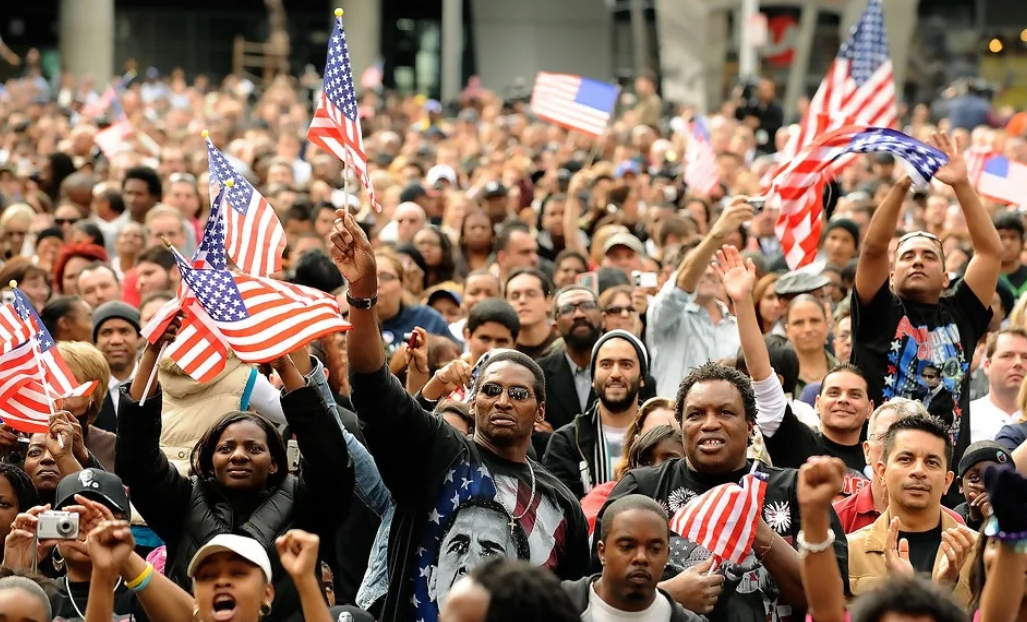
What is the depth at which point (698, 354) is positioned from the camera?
970 cm

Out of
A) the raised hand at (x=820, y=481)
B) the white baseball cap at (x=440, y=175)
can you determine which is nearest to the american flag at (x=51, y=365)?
the raised hand at (x=820, y=481)

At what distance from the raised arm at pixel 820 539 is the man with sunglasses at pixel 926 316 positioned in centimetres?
270

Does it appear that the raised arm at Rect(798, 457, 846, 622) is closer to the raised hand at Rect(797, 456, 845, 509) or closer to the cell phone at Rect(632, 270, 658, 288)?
the raised hand at Rect(797, 456, 845, 509)

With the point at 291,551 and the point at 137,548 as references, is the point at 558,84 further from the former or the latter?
the point at 291,551

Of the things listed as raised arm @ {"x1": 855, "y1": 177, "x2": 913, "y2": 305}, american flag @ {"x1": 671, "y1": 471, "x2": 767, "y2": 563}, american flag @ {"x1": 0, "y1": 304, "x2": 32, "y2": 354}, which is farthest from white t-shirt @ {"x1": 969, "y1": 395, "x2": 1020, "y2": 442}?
american flag @ {"x1": 0, "y1": 304, "x2": 32, "y2": 354}

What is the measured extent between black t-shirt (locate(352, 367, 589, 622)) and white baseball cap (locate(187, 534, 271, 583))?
56 centimetres

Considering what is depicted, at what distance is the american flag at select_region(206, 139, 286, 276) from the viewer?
8.41 meters

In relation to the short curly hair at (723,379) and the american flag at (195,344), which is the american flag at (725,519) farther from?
the american flag at (195,344)

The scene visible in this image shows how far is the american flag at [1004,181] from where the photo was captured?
13.5 meters

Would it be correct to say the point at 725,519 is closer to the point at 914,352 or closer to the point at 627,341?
the point at 914,352

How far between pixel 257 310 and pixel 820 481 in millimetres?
2606

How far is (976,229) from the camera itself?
8.27m

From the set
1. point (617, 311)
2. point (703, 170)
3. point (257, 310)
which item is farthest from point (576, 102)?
point (257, 310)

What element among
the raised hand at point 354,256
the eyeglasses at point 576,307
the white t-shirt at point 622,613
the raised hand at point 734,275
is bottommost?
the white t-shirt at point 622,613
